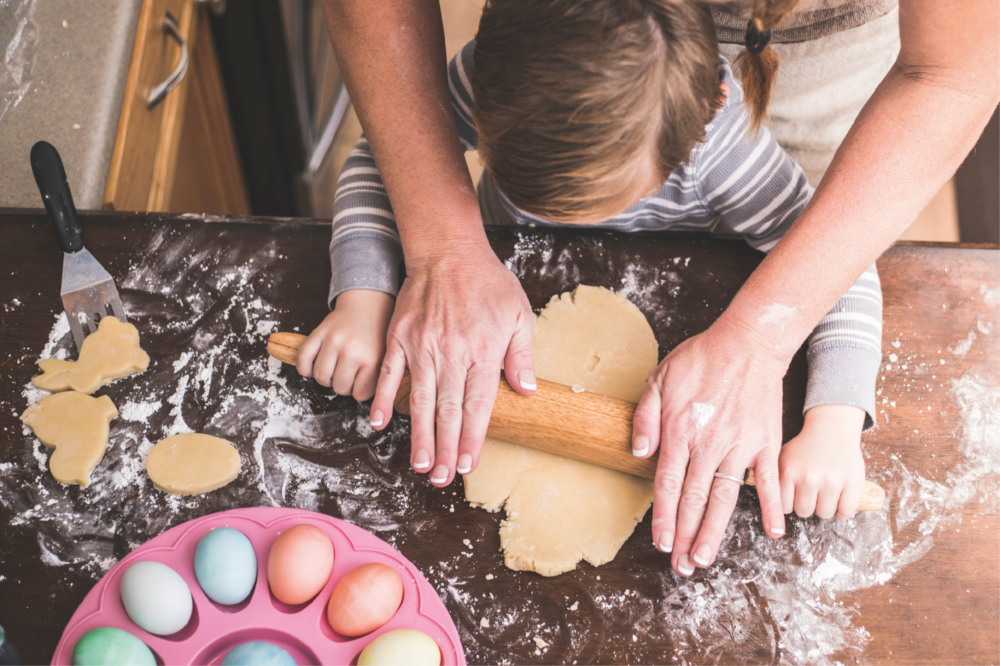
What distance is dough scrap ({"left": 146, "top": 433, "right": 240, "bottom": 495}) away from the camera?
82 cm

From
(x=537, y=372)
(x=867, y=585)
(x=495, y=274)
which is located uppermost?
(x=495, y=274)

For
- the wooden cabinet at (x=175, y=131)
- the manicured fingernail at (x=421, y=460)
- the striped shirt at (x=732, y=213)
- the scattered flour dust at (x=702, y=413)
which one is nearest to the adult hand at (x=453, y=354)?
the manicured fingernail at (x=421, y=460)

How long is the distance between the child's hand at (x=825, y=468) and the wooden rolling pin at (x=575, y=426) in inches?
1.0

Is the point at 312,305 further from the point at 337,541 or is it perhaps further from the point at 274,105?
the point at 274,105

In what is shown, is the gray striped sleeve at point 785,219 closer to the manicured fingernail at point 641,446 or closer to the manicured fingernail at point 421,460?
the manicured fingernail at point 641,446

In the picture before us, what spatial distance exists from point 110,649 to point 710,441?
0.70 meters

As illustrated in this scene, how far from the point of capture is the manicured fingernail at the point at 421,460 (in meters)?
0.80

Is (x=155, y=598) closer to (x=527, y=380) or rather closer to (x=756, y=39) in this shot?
(x=527, y=380)

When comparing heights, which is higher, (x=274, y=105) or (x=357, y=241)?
(x=357, y=241)

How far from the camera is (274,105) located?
1.88m

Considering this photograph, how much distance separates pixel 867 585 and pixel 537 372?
0.50 m

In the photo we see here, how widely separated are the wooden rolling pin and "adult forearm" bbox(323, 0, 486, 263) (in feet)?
0.71

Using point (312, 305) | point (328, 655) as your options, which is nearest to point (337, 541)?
point (328, 655)

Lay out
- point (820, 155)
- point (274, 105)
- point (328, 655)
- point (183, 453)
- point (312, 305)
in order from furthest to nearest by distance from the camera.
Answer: point (274, 105)
point (820, 155)
point (312, 305)
point (183, 453)
point (328, 655)
